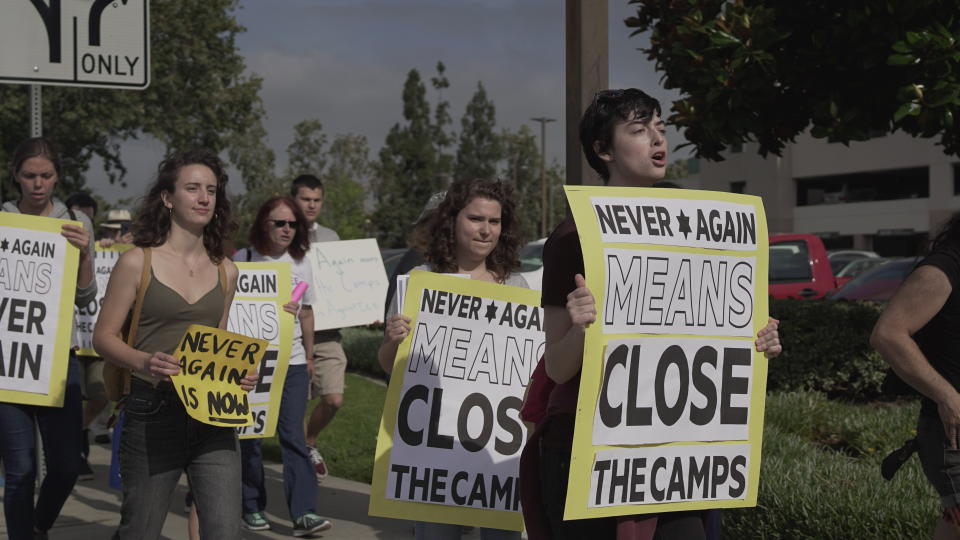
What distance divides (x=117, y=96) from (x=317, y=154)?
71.0ft

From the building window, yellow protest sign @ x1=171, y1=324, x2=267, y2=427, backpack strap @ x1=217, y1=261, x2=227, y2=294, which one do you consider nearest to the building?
the building window

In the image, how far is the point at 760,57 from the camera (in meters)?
8.24

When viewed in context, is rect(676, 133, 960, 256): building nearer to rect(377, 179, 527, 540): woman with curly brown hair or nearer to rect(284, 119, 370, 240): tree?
rect(284, 119, 370, 240): tree

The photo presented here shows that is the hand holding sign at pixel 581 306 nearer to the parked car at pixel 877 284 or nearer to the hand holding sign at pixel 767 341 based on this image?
the hand holding sign at pixel 767 341

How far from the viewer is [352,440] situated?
10.6 metres

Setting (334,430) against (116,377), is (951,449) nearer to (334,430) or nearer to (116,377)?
(116,377)

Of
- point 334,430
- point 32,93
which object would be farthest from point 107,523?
point 334,430

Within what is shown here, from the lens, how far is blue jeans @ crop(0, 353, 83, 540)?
5305 mm

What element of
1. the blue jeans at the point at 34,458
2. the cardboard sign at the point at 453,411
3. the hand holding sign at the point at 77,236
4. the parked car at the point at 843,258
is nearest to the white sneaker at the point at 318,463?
the blue jeans at the point at 34,458

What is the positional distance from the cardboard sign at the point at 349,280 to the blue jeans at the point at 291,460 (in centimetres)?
163

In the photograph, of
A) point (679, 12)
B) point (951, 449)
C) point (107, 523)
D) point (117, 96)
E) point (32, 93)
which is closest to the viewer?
point (951, 449)

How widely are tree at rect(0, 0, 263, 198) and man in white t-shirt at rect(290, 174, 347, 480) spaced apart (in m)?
33.0

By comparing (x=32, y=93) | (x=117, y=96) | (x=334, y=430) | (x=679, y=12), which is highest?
(x=117, y=96)

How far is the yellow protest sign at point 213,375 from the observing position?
429 centimetres
